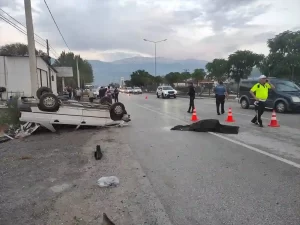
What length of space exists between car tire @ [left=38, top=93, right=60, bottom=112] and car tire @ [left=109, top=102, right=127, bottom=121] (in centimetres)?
199

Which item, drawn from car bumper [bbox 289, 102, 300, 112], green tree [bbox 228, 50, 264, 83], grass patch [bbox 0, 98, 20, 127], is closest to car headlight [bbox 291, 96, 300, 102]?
car bumper [bbox 289, 102, 300, 112]

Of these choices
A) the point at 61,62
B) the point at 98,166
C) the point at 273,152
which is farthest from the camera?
the point at 61,62

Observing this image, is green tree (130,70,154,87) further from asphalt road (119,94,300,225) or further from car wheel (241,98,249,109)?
asphalt road (119,94,300,225)

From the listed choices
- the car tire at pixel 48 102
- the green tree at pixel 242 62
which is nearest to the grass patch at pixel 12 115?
the car tire at pixel 48 102

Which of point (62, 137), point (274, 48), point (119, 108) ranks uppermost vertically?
point (274, 48)

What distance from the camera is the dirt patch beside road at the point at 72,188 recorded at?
11.6 feet

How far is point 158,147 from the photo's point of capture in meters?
7.21

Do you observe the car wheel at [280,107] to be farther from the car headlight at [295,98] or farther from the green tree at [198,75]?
the green tree at [198,75]

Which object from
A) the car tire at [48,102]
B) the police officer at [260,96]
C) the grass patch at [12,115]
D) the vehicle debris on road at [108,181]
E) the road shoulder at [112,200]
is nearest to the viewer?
the road shoulder at [112,200]

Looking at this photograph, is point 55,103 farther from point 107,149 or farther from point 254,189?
point 254,189

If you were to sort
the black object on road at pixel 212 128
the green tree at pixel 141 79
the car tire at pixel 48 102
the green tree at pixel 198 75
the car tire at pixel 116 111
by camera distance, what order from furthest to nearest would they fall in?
1. the green tree at pixel 141 79
2. the green tree at pixel 198 75
3. the car tire at pixel 116 111
4. the car tire at pixel 48 102
5. the black object on road at pixel 212 128

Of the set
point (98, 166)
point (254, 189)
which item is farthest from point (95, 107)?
point (254, 189)

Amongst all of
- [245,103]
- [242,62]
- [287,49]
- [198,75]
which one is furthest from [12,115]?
[198,75]

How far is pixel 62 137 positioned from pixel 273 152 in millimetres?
6025
